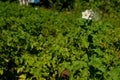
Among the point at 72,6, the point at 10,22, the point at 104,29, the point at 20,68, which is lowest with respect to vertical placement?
the point at 72,6

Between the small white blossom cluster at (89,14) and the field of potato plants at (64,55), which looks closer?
the field of potato plants at (64,55)

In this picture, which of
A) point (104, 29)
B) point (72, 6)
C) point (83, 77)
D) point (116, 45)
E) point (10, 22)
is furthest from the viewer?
point (72, 6)

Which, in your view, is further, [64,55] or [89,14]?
[89,14]

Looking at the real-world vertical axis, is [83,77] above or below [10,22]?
above

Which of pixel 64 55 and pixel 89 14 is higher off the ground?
pixel 64 55

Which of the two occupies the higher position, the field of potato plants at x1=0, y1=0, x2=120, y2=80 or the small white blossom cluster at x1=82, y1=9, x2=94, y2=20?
the field of potato plants at x1=0, y1=0, x2=120, y2=80

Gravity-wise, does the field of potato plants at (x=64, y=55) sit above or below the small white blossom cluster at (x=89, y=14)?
above

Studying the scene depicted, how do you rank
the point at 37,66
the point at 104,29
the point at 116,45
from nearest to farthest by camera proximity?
the point at 37,66, the point at 104,29, the point at 116,45

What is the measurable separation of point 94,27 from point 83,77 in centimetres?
89

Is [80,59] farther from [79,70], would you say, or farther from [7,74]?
[7,74]

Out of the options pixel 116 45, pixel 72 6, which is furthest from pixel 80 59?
pixel 72 6

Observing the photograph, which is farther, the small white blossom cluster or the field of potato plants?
the small white blossom cluster

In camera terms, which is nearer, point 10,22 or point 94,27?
point 94,27

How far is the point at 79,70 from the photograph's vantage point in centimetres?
386
